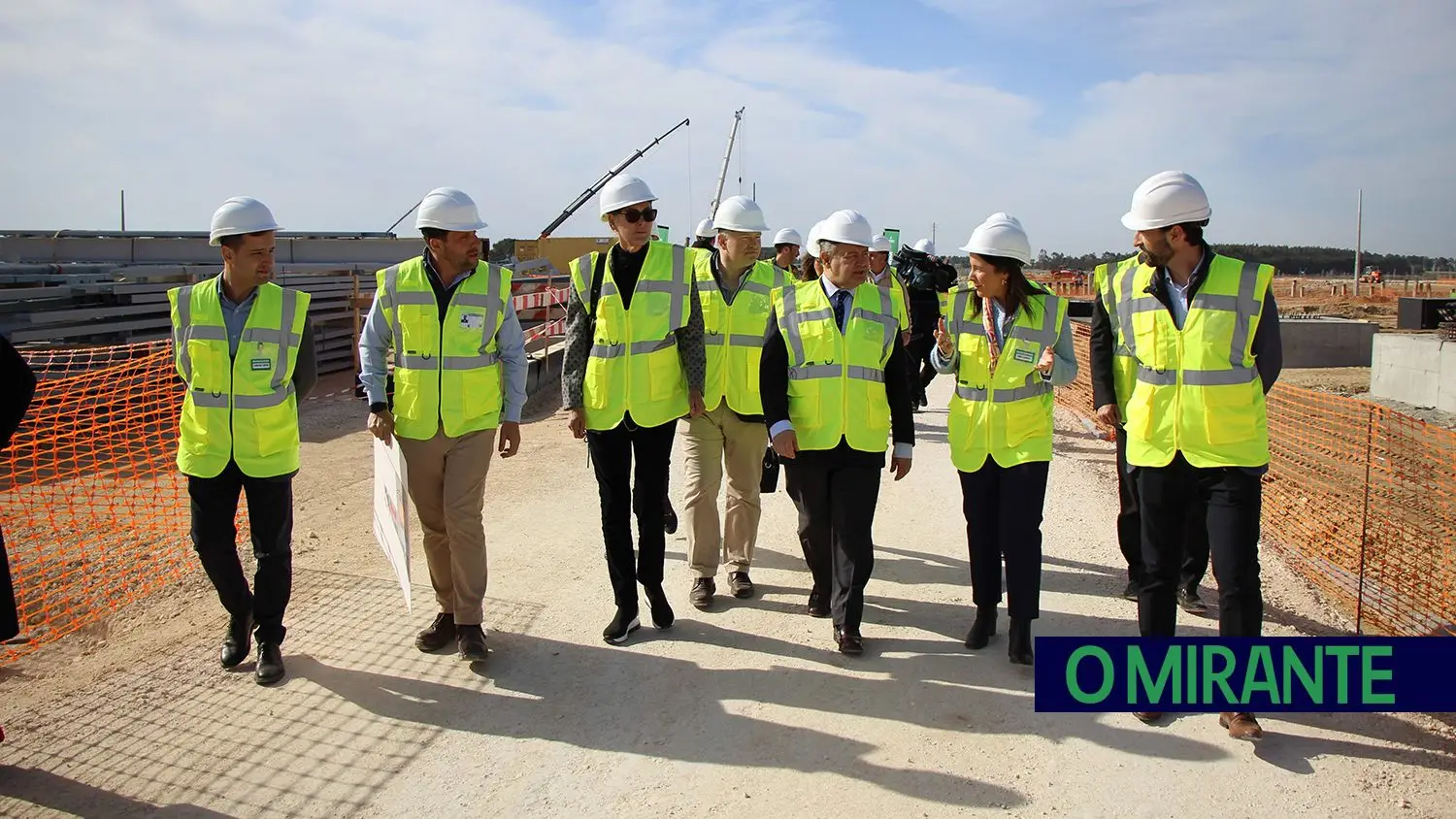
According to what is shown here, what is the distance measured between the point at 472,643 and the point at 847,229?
2.53m

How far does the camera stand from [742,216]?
550cm

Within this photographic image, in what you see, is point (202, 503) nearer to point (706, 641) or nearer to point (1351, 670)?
point (706, 641)

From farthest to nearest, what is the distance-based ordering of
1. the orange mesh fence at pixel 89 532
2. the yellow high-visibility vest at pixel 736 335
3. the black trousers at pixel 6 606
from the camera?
the orange mesh fence at pixel 89 532
the yellow high-visibility vest at pixel 736 335
the black trousers at pixel 6 606

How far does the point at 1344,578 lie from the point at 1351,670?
3809 mm

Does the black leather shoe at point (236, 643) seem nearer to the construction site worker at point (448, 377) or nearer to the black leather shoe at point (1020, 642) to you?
the construction site worker at point (448, 377)

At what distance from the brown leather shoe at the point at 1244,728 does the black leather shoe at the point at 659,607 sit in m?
2.48

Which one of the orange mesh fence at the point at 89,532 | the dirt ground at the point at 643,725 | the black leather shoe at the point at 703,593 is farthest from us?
the orange mesh fence at the point at 89,532

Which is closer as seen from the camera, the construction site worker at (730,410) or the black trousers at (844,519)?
the black trousers at (844,519)

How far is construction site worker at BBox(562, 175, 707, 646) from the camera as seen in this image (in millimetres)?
4602

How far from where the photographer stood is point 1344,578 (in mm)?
5570

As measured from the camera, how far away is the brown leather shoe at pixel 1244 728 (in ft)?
11.8

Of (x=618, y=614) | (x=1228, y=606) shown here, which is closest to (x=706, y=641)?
(x=618, y=614)

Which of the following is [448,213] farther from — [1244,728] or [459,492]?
[1244,728]

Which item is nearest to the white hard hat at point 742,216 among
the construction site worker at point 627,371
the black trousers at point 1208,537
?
the construction site worker at point 627,371
